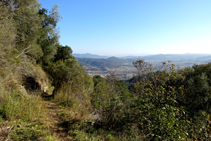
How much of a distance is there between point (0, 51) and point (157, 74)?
19.9 ft

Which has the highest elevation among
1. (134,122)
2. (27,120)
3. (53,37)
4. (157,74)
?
(53,37)

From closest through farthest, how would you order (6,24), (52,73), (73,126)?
(73,126)
(6,24)
(52,73)

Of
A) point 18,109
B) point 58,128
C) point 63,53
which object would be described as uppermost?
point 63,53

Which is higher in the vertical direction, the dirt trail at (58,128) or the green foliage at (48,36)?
the green foliage at (48,36)

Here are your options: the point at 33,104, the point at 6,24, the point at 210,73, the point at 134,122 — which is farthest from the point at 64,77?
the point at 210,73

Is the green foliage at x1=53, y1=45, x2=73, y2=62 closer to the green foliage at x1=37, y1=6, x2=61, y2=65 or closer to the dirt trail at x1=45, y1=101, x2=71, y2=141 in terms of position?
the green foliage at x1=37, y1=6, x2=61, y2=65

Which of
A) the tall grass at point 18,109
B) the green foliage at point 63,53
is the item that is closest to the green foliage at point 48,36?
the green foliage at point 63,53

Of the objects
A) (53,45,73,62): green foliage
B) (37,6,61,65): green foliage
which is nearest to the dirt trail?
(37,6,61,65): green foliage

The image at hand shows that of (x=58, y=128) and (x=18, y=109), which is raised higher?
(x=18, y=109)

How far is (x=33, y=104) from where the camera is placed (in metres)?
3.48

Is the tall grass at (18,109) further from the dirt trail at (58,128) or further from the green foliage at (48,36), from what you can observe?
the green foliage at (48,36)

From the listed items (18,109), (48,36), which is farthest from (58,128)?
(48,36)

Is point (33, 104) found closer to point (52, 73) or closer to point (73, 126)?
point (73, 126)

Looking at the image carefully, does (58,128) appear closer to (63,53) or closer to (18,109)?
(18,109)
